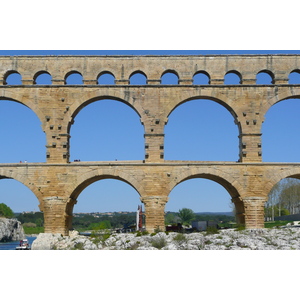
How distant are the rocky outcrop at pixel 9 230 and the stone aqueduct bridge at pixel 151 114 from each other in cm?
5044

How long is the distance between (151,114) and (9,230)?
5793cm

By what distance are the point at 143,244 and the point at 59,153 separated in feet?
22.9

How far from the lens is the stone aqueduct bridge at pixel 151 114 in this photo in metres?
21.8

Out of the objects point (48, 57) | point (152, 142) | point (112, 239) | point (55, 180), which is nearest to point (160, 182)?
point (152, 142)

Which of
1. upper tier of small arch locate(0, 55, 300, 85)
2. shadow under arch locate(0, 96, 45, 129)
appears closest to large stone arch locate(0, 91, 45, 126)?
shadow under arch locate(0, 96, 45, 129)

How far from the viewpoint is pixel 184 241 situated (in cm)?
1798

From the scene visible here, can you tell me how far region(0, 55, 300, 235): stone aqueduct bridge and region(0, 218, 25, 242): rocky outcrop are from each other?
165 ft

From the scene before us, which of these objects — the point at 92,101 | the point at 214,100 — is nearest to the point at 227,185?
the point at 214,100

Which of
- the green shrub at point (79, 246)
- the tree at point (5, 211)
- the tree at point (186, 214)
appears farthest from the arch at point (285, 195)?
the tree at point (5, 211)

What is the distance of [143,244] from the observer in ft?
59.7

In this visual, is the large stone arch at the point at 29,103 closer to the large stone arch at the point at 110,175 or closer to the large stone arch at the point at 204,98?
the large stone arch at the point at 110,175

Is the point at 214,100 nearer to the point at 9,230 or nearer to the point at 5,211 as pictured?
the point at 9,230

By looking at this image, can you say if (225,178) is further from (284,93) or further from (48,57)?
(48,57)

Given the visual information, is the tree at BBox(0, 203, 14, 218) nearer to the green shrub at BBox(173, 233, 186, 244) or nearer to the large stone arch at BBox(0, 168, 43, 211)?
the large stone arch at BBox(0, 168, 43, 211)
